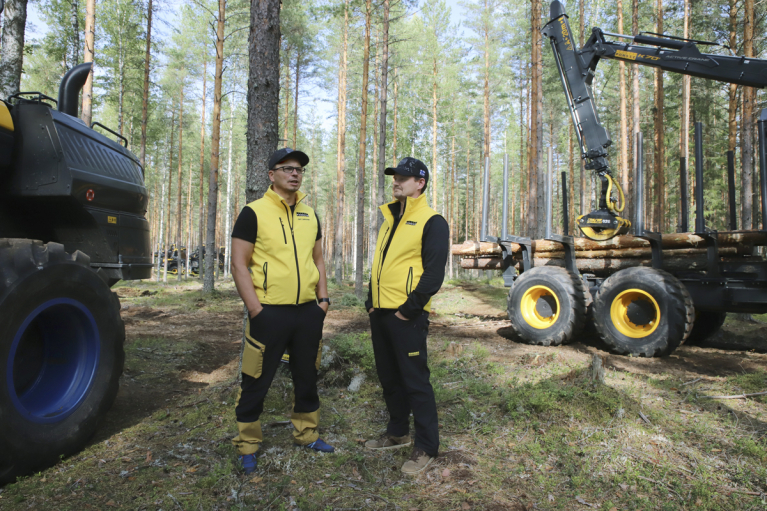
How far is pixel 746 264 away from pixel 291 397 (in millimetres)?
6434

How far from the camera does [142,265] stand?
4105 millimetres

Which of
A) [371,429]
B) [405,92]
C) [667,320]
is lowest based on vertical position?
[371,429]

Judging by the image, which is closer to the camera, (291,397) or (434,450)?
(434,450)

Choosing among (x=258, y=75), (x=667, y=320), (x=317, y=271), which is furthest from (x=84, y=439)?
(x=667, y=320)

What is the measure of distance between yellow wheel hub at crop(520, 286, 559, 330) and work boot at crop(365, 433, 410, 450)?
14.5ft

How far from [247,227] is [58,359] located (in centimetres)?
176

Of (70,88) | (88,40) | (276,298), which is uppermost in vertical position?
(88,40)

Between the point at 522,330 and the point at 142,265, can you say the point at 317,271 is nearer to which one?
the point at 142,265

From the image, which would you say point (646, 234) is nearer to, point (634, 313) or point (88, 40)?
point (634, 313)

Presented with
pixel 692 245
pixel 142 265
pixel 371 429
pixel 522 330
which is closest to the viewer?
pixel 371 429

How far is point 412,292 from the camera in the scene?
2947 mm

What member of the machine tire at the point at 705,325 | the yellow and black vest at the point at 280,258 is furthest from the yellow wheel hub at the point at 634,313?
the yellow and black vest at the point at 280,258

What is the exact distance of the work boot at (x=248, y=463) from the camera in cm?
286

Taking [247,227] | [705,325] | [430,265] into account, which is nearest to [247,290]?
[247,227]
